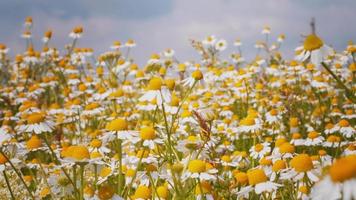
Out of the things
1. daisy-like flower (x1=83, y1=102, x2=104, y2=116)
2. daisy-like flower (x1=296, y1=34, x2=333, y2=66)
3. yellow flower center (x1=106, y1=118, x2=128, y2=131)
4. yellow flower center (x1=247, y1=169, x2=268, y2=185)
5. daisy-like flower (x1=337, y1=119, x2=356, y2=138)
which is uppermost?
daisy-like flower (x1=296, y1=34, x2=333, y2=66)

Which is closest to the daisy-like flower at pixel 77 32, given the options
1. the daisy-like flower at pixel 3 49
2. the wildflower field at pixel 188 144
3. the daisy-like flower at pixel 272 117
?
the wildflower field at pixel 188 144

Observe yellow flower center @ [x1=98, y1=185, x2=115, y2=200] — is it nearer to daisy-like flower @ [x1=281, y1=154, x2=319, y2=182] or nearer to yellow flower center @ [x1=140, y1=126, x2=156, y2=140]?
yellow flower center @ [x1=140, y1=126, x2=156, y2=140]

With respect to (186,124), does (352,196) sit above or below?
above

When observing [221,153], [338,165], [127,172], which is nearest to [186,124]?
[221,153]

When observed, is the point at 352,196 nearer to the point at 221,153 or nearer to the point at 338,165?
the point at 338,165

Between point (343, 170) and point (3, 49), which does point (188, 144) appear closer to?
point (343, 170)

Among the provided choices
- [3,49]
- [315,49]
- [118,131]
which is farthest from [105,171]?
[3,49]

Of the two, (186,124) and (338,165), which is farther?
(186,124)

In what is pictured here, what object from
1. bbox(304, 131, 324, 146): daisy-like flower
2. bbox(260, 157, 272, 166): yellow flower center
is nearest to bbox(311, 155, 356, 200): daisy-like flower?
bbox(260, 157, 272, 166): yellow flower center
